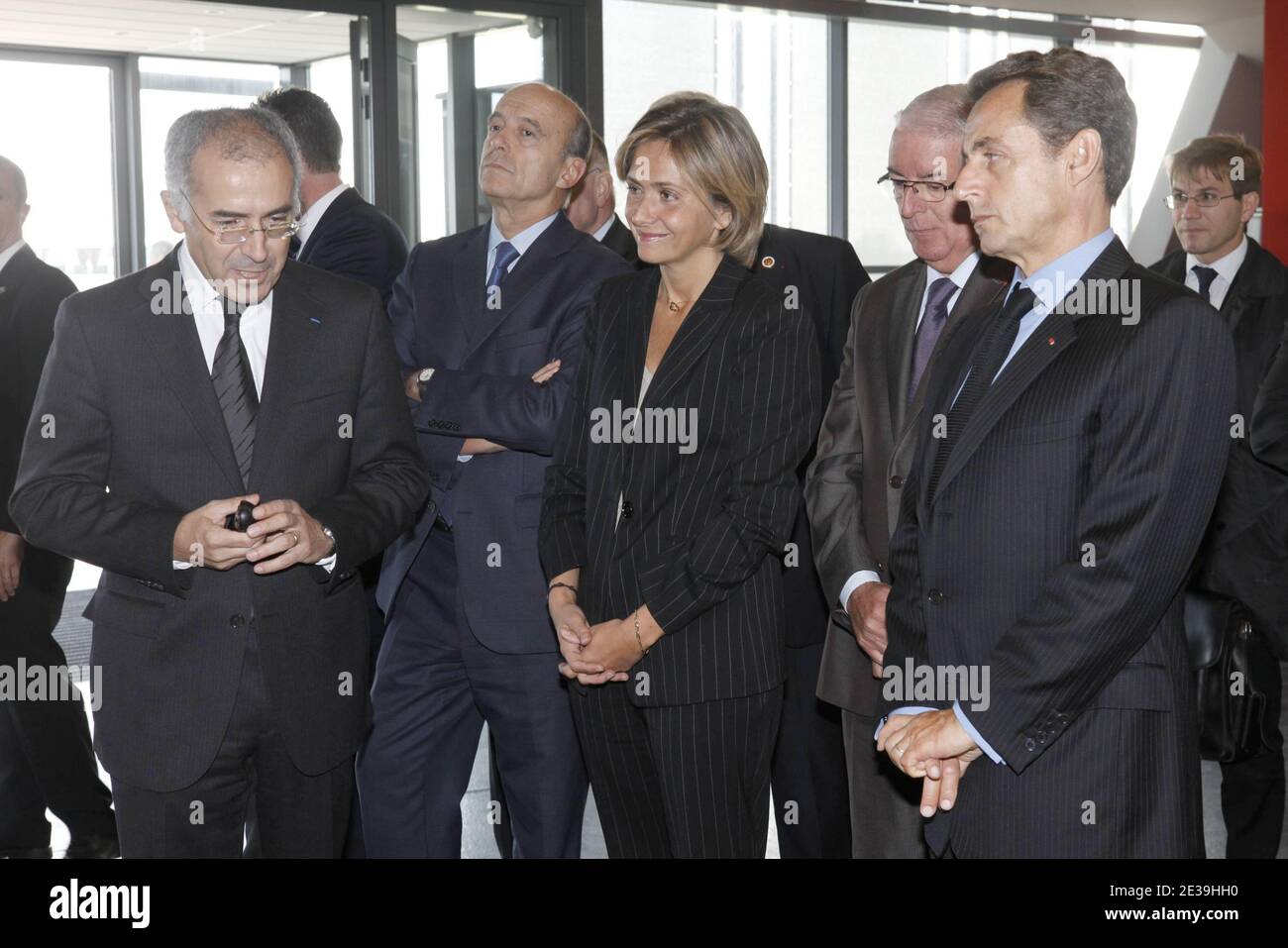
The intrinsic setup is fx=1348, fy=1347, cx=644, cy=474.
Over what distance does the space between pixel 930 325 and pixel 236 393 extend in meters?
1.29

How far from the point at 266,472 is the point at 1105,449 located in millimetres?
1297

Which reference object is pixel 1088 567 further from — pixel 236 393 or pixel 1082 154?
pixel 236 393

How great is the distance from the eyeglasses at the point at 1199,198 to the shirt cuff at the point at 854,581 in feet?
6.80

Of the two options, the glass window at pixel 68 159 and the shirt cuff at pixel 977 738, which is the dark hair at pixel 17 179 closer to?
the glass window at pixel 68 159

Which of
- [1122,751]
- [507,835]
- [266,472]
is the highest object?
[266,472]

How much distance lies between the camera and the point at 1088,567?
5.84 ft

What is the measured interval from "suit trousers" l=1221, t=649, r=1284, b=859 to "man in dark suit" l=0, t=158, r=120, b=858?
10.2 ft

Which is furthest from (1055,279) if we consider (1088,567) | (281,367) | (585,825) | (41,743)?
(41,743)

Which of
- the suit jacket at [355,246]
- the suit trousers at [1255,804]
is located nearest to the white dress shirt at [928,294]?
the suit jacket at [355,246]

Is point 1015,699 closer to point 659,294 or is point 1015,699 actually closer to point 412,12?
point 659,294

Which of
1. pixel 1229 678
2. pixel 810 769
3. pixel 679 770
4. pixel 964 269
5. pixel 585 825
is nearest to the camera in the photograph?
pixel 679 770
